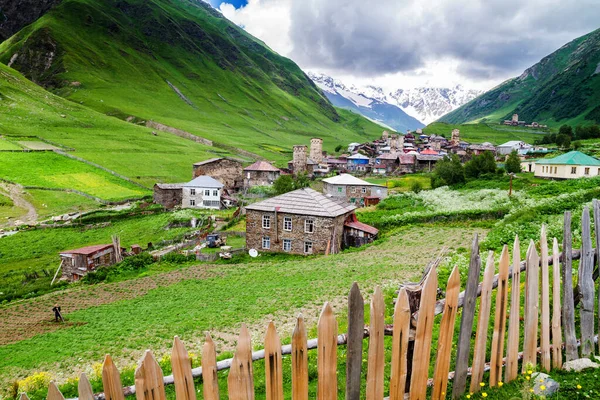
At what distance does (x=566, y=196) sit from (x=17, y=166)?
289ft

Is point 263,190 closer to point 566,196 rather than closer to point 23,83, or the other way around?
point 566,196

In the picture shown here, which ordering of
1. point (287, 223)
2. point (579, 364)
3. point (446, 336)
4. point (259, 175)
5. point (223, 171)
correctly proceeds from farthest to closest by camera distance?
1. point (259, 175)
2. point (223, 171)
3. point (287, 223)
4. point (579, 364)
5. point (446, 336)

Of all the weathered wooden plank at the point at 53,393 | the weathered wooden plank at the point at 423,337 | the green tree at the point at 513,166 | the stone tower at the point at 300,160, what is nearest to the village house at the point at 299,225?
the weathered wooden plank at the point at 423,337

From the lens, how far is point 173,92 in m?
185

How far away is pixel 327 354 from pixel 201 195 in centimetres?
6306

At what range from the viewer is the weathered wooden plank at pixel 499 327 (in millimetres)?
5648

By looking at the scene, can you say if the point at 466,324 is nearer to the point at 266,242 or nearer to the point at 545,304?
the point at 545,304

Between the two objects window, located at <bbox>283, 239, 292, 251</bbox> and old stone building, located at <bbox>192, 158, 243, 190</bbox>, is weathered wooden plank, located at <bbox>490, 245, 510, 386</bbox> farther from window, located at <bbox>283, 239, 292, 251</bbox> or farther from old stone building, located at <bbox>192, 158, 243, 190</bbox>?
old stone building, located at <bbox>192, 158, 243, 190</bbox>

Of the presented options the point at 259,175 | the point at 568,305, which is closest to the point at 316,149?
the point at 259,175

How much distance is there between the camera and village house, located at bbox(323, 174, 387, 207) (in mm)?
63219

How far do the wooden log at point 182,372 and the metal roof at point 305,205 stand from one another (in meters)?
29.3

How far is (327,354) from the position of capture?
438cm

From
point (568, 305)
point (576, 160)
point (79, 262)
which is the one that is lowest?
point (79, 262)

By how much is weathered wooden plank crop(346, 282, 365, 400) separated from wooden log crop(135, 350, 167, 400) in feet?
7.19
